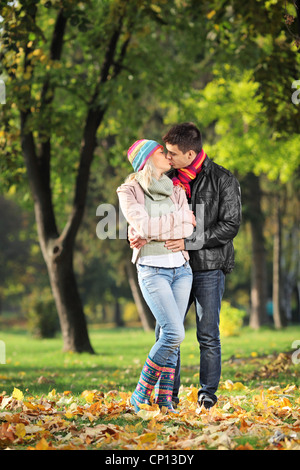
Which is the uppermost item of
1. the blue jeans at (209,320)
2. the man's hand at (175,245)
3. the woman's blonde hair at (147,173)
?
the woman's blonde hair at (147,173)

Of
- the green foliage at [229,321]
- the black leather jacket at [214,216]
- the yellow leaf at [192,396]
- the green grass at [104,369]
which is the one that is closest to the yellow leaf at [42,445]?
the black leather jacket at [214,216]

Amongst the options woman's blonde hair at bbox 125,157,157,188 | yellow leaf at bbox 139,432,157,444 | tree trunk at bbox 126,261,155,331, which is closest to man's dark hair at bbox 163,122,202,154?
woman's blonde hair at bbox 125,157,157,188

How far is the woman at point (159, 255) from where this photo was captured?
4711 mm

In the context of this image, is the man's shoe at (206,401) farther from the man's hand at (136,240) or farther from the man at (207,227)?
the man's hand at (136,240)

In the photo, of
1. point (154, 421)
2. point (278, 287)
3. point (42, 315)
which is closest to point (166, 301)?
point (154, 421)

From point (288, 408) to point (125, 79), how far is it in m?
9.22

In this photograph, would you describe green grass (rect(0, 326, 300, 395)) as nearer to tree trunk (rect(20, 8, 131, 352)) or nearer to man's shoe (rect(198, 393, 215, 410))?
tree trunk (rect(20, 8, 131, 352))

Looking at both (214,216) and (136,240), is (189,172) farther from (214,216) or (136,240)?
(136,240)

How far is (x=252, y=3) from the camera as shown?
9.11 m

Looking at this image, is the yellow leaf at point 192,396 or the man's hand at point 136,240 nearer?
the man's hand at point 136,240

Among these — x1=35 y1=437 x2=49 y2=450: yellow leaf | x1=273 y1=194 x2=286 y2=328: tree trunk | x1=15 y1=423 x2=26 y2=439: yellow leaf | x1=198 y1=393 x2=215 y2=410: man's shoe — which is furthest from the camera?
x1=273 y1=194 x2=286 y2=328: tree trunk

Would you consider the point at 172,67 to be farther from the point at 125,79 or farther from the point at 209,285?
the point at 209,285

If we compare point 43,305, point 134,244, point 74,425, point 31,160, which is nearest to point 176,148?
point 134,244

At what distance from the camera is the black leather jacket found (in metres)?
5.08
